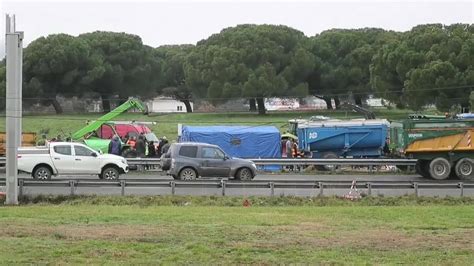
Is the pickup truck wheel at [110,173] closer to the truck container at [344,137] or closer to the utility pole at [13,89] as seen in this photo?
the utility pole at [13,89]

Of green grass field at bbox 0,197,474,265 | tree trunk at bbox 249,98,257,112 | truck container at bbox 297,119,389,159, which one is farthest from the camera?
tree trunk at bbox 249,98,257,112

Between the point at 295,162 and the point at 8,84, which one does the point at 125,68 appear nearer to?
the point at 295,162

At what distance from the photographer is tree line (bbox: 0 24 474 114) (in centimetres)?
6925

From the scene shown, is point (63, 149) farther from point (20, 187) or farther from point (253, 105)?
point (253, 105)

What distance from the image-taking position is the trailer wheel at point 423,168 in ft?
103

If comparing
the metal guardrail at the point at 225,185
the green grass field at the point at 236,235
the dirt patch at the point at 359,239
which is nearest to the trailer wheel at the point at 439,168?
the metal guardrail at the point at 225,185

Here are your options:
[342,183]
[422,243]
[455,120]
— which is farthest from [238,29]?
[422,243]

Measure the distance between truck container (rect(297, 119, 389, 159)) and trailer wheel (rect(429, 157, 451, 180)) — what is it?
5879mm

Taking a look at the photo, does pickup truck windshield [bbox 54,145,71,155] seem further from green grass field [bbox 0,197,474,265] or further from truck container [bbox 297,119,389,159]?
truck container [bbox 297,119,389,159]

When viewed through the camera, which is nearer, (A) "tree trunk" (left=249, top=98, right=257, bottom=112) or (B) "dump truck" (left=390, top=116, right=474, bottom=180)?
(B) "dump truck" (left=390, top=116, right=474, bottom=180)

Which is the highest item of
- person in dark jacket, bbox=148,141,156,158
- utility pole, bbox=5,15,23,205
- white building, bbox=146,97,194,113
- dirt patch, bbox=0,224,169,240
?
white building, bbox=146,97,194,113

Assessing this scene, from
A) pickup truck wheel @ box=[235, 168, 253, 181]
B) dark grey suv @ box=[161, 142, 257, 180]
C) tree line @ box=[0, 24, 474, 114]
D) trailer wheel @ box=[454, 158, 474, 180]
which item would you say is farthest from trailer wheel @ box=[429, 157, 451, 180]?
tree line @ box=[0, 24, 474, 114]

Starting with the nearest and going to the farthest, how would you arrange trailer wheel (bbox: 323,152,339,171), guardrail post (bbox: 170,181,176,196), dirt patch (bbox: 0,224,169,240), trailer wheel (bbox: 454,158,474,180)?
dirt patch (bbox: 0,224,169,240)
guardrail post (bbox: 170,181,176,196)
trailer wheel (bbox: 454,158,474,180)
trailer wheel (bbox: 323,152,339,171)

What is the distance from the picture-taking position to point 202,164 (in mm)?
27234
